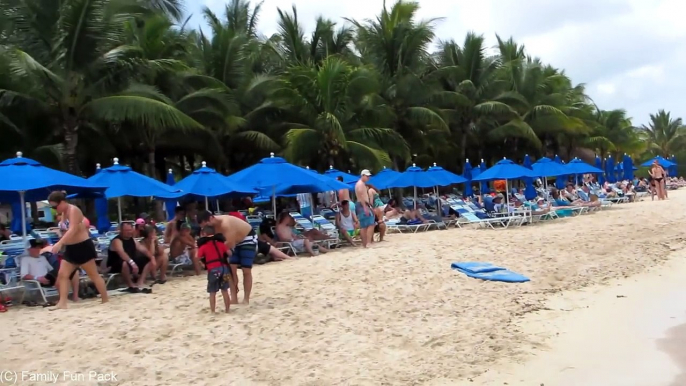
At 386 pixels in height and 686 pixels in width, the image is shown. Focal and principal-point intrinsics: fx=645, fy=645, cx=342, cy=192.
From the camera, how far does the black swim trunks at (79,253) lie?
6.56 metres

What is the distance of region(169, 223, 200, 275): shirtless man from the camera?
9039 millimetres

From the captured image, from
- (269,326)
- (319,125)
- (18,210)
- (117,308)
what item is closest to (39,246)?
(117,308)

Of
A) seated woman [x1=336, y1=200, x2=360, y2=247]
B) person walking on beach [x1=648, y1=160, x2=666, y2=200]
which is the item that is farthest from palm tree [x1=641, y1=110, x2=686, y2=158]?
seated woman [x1=336, y1=200, x2=360, y2=247]

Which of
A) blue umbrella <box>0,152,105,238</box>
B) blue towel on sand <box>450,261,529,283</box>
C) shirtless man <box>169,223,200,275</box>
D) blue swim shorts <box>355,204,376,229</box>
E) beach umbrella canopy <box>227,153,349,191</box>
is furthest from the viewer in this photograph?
blue swim shorts <box>355,204,376,229</box>

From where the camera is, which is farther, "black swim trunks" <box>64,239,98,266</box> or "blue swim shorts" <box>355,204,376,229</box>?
"blue swim shorts" <box>355,204,376,229</box>

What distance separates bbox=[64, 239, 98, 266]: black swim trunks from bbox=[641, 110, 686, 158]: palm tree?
48468mm

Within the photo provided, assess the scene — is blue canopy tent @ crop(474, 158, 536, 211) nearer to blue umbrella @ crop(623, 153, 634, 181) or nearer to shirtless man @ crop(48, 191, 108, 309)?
shirtless man @ crop(48, 191, 108, 309)

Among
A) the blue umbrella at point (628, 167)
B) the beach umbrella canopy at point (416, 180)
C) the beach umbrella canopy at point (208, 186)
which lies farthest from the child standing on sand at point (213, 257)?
the blue umbrella at point (628, 167)

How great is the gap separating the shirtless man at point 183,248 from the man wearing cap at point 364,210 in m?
2.77

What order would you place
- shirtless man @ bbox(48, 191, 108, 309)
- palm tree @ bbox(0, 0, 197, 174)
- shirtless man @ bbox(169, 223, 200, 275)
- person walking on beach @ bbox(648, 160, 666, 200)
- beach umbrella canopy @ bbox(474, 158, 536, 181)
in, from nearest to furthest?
shirtless man @ bbox(48, 191, 108, 309)
shirtless man @ bbox(169, 223, 200, 275)
palm tree @ bbox(0, 0, 197, 174)
beach umbrella canopy @ bbox(474, 158, 536, 181)
person walking on beach @ bbox(648, 160, 666, 200)

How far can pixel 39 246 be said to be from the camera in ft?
24.2

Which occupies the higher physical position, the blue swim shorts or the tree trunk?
the tree trunk

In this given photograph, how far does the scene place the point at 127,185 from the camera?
9.46m

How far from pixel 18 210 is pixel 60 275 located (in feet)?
16.0
